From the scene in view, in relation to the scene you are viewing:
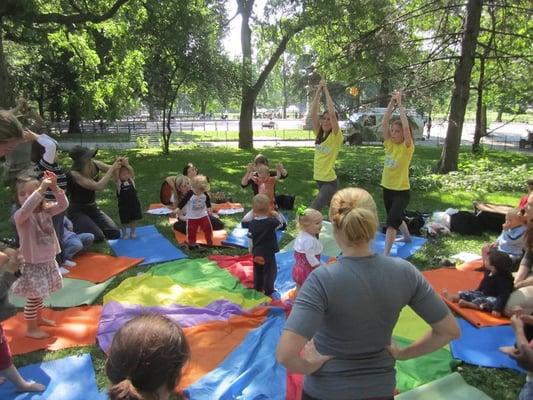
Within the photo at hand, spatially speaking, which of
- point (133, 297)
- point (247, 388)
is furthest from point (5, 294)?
point (247, 388)

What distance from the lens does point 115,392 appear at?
1.49 meters

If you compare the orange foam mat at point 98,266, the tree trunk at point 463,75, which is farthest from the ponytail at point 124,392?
the tree trunk at point 463,75

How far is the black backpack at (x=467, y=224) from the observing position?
7375 millimetres

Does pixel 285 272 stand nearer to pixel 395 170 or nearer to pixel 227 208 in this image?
pixel 395 170

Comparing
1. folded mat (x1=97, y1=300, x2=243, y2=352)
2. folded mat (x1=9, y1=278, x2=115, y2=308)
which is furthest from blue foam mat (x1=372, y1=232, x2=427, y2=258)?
folded mat (x1=9, y1=278, x2=115, y2=308)

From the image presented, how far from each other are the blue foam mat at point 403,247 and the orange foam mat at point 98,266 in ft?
11.3

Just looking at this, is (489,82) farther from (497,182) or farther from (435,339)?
(435,339)

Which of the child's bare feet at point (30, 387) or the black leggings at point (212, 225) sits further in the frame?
the black leggings at point (212, 225)

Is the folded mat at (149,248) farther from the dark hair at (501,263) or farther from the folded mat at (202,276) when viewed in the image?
the dark hair at (501,263)

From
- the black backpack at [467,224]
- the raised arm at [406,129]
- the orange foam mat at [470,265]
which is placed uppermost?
the raised arm at [406,129]

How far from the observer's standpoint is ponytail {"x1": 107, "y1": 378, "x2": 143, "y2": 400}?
4.85 feet

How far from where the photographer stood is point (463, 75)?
11648 mm

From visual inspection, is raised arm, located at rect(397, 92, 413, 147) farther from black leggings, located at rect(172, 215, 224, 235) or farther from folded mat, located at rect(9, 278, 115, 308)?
folded mat, located at rect(9, 278, 115, 308)

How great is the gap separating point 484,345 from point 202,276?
3191mm
